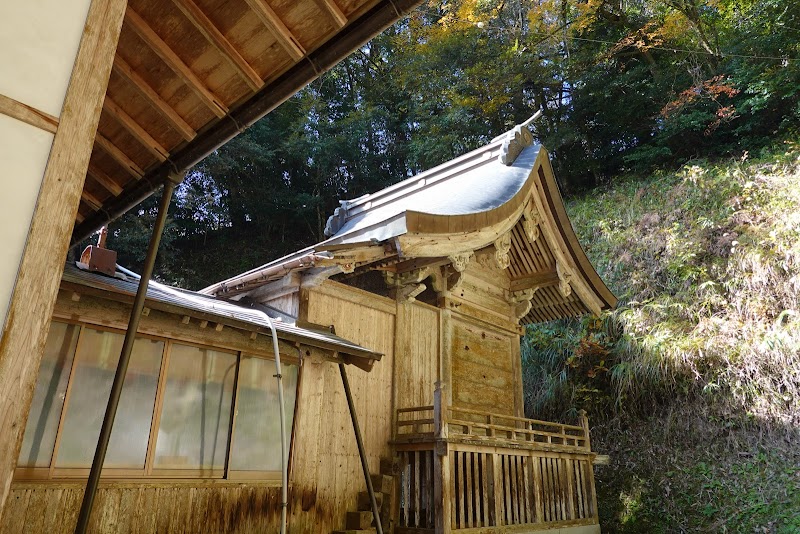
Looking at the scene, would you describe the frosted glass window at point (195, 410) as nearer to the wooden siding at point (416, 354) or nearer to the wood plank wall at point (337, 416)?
the wood plank wall at point (337, 416)

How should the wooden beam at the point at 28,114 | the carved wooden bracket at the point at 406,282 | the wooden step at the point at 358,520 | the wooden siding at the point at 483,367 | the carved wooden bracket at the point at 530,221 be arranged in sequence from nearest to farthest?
the wooden beam at the point at 28,114
the wooden step at the point at 358,520
the carved wooden bracket at the point at 406,282
the wooden siding at the point at 483,367
the carved wooden bracket at the point at 530,221

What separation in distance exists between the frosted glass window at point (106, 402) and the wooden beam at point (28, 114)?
330 centimetres

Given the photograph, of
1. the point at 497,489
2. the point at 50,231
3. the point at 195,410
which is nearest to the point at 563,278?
the point at 497,489

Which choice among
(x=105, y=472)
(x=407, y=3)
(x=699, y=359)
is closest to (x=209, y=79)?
(x=407, y=3)

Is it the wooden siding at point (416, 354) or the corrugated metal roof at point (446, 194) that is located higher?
the corrugated metal roof at point (446, 194)

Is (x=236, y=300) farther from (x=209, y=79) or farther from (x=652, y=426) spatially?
(x=652, y=426)

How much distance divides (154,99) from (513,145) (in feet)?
23.0

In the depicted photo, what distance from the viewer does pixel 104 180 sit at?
455 centimetres

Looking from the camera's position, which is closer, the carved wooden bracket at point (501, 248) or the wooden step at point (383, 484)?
the wooden step at point (383, 484)

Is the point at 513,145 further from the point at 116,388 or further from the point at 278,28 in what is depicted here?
the point at 116,388

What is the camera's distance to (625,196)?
18.7 metres

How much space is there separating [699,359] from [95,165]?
12193 mm

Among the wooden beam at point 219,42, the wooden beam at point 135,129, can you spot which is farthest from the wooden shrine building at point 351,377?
the wooden beam at point 219,42

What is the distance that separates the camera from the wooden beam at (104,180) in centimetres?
449
